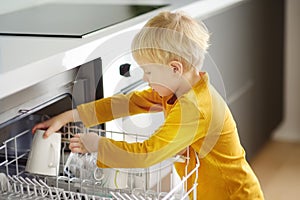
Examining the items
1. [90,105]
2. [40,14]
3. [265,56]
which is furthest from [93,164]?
[265,56]

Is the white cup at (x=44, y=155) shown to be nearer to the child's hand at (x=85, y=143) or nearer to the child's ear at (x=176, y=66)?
the child's hand at (x=85, y=143)

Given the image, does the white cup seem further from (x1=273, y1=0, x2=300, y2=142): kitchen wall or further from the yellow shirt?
(x1=273, y1=0, x2=300, y2=142): kitchen wall

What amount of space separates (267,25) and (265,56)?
144 mm

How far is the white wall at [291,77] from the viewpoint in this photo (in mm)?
3197

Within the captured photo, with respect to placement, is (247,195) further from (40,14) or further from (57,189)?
(40,14)

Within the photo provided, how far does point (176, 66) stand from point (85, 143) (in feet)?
0.80

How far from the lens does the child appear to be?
50.3 inches

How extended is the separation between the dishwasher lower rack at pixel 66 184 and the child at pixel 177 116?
5 centimetres

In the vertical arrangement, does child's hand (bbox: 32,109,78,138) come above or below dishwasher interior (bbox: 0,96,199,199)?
above

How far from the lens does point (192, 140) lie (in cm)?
130

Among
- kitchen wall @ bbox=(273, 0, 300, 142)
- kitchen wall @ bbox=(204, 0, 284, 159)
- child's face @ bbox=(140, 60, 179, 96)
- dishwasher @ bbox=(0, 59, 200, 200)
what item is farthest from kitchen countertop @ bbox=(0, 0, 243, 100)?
kitchen wall @ bbox=(273, 0, 300, 142)

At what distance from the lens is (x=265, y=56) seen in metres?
2.97

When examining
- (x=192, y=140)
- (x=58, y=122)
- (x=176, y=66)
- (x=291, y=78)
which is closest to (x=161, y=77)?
(x=176, y=66)

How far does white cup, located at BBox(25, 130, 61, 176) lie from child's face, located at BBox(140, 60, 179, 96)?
24 cm
